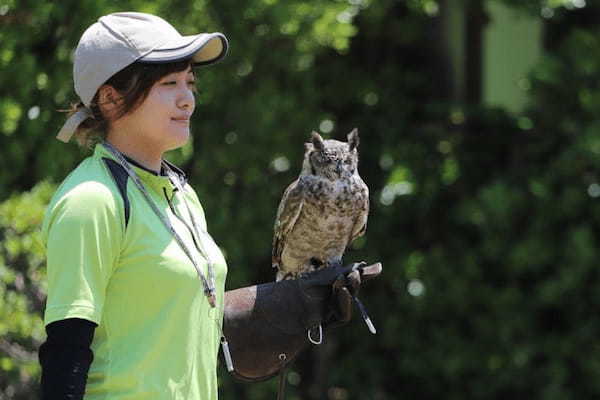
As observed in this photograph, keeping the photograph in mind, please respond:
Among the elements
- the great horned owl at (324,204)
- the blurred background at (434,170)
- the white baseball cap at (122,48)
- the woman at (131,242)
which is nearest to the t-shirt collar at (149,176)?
the woman at (131,242)

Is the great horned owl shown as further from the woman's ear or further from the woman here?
the woman's ear

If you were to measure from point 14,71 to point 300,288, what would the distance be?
5.31 ft

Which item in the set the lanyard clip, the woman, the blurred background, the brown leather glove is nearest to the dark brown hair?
the woman

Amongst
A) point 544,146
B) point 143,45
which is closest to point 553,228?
point 544,146

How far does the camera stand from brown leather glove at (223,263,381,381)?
270 cm

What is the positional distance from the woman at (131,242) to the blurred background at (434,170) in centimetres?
251

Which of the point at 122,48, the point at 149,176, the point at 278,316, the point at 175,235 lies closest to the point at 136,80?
the point at 122,48

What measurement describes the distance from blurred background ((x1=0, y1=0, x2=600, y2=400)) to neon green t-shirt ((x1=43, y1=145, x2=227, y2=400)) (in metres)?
2.64

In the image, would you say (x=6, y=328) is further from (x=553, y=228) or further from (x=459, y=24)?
(x=459, y=24)

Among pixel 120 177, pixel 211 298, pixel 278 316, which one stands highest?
pixel 120 177

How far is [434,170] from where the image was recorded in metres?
5.89

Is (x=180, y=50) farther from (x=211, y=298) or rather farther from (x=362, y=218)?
(x=362, y=218)

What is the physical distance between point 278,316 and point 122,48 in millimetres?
1094

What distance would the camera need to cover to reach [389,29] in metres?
6.23
